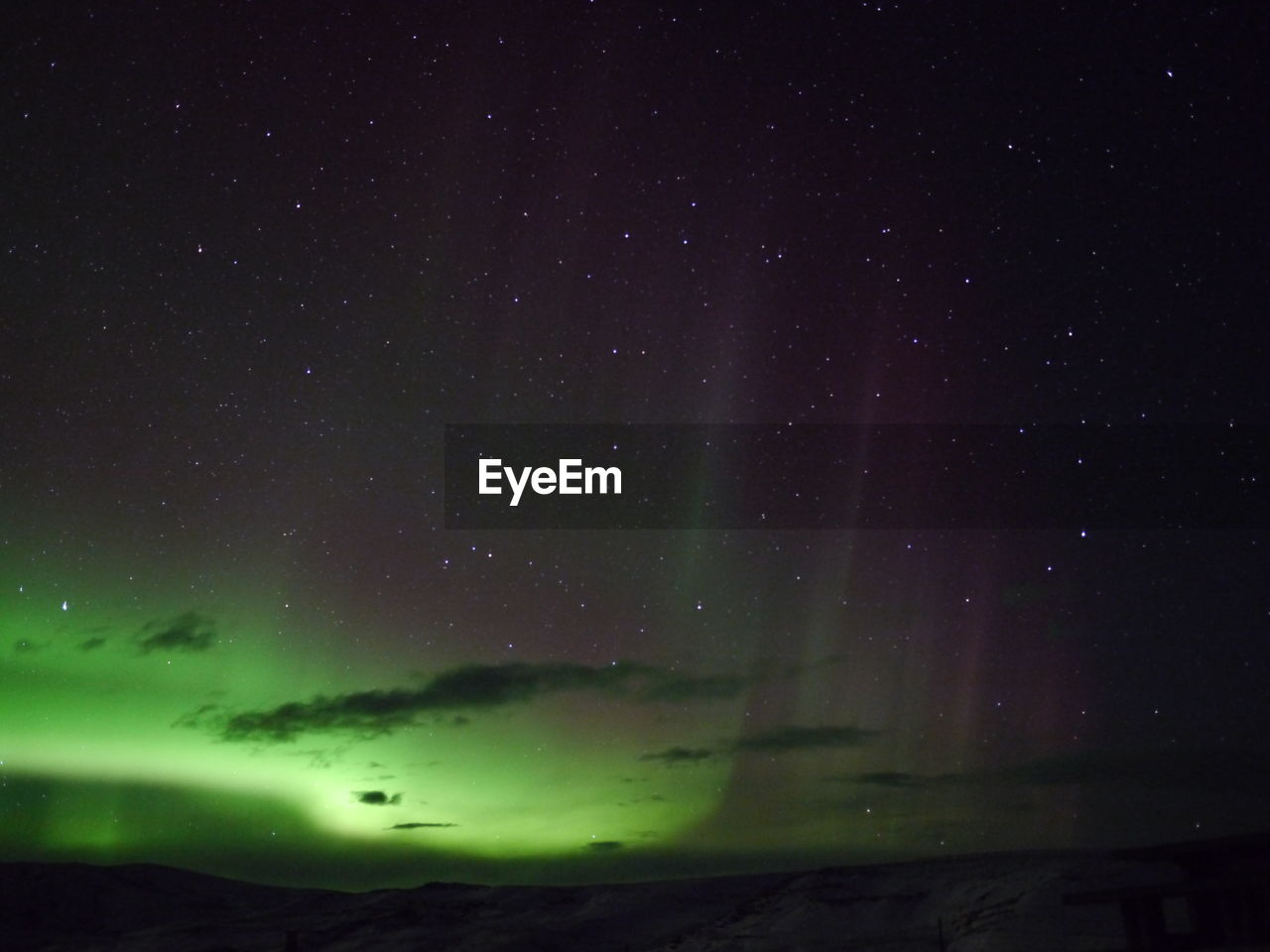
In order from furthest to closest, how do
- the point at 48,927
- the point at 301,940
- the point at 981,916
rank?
the point at 48,927, the point at 301,940, the point at 981,916

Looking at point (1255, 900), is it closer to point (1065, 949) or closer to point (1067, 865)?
point (1065, 949)

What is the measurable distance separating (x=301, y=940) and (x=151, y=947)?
771 centimetres

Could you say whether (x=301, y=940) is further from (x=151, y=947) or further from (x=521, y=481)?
(x=521, y=481)

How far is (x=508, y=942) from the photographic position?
37.1 m

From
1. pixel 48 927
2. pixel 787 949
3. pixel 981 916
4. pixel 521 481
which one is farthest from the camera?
pixel 48 927

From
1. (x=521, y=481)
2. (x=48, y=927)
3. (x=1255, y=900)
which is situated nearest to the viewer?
(x=1255, y=900)

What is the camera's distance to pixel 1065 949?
2061cm

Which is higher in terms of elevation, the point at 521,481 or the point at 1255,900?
the point at 521,481

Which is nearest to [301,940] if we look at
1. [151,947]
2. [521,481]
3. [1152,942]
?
[151,947]

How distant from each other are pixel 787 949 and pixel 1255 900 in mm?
21108

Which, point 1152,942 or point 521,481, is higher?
point 521,481

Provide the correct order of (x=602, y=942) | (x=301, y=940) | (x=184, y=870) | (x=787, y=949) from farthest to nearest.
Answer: (x=184, y=870)
(x=301, y=940)
(x=602, y=942)
(x=787, y=949)

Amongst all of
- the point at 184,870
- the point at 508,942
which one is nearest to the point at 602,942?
the point at 508,942

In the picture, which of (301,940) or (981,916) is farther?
(301,940)
